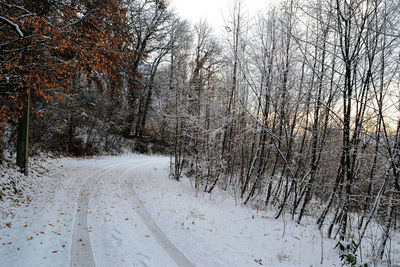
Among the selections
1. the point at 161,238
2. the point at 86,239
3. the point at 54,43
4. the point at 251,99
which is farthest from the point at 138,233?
the point at 251,99

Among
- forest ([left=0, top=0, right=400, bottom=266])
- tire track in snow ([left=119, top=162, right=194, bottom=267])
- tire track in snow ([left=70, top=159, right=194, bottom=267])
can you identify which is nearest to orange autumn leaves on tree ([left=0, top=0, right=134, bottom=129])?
forest ([left=0, top=0, right=400, bottom=266])

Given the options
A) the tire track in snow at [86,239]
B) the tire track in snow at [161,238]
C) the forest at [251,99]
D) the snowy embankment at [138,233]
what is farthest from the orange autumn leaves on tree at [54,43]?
the tire track in snow at [161,238]

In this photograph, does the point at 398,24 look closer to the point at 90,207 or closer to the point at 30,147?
the point at 90,207

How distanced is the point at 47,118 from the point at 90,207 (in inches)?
422

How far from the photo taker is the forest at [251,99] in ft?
19.2

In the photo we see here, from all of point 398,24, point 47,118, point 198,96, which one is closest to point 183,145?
point 198,96

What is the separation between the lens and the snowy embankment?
14.6 ft

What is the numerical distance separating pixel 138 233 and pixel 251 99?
326 inches

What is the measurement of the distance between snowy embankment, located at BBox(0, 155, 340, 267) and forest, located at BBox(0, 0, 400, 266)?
5.12ft

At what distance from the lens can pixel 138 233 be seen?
5.63 m

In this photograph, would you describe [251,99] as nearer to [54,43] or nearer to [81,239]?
[54,43]

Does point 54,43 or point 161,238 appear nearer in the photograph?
point 161,238

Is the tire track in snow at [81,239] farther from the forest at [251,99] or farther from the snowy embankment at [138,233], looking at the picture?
the forest at [251,99]

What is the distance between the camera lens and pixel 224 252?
530 cm
